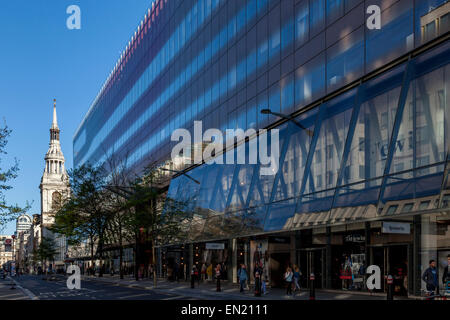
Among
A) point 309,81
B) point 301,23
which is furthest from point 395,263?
point 301,23

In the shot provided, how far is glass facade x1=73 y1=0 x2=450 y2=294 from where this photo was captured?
2127 cm

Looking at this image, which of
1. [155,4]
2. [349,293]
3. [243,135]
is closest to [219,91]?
[243,135]

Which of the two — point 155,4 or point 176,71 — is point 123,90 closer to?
point 155,4

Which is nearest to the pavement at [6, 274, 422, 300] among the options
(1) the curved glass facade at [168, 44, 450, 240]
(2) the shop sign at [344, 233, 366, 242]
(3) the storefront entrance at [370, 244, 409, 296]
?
(3) the storefront entrance at [370, 244, 409, 296]

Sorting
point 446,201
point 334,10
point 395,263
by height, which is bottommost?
point 395,263

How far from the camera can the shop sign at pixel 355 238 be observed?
27.3 metres

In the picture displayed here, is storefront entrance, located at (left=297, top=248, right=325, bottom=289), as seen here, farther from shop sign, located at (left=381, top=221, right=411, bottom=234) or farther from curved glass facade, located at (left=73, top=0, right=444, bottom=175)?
shop sign, located at (left=381, top=221, right=411, bottom=234)

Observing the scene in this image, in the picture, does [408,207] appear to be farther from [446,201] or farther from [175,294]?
[175,294]

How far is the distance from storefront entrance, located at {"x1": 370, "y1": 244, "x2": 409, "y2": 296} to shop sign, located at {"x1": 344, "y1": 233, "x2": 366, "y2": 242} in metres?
1.55

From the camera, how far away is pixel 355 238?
2773 cm

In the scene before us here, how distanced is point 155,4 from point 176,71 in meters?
13.9

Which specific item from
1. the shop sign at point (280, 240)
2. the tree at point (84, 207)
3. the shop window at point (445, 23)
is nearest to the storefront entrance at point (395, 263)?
the shop sign at point (280, 240)

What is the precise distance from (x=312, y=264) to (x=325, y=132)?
8.37 m

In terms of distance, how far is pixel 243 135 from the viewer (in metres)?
37.7
